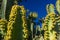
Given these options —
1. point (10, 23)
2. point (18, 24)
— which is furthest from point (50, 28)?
point (10, 23)

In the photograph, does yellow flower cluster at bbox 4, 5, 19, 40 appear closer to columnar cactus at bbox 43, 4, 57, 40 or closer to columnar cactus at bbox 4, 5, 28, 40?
columnar cactus at bbox 4, 5, 28, 40

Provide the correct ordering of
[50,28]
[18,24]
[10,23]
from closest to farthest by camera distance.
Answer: [10,23], [18,24], [50,28]

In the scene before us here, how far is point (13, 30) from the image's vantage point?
4.51 m

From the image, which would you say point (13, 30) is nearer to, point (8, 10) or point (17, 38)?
point (17, 38)

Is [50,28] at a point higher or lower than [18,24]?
lower

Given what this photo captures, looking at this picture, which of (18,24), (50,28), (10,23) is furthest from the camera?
(50,28)

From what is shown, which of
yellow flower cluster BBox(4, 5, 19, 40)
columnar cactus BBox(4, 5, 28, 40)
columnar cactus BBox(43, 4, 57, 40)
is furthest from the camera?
columnar cactus BBox(43, 4, 57, 40)

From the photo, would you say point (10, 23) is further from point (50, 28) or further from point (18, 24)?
point (50, 28)

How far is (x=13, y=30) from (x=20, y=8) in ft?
1.66

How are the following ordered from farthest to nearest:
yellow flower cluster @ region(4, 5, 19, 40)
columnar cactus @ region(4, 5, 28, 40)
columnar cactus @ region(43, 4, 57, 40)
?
columnar cactus @ region(43, 4, 57, 40) < columnar cactus @ region(4, 5, 28, 40) < yellow flower cluster @ region(4, 5, 19, 40)

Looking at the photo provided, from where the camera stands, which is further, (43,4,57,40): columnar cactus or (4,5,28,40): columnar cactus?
(43,4,57,40): columnar cactus

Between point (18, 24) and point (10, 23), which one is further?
point (18, 24)

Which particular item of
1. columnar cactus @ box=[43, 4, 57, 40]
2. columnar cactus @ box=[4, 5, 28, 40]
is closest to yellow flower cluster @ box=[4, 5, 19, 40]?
columnar cactus @ box=[4, 5, 28, 40]

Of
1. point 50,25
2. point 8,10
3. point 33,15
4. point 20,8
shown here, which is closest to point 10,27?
point 20,8
